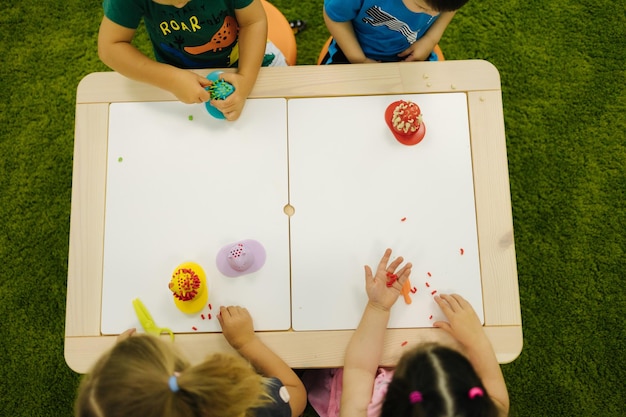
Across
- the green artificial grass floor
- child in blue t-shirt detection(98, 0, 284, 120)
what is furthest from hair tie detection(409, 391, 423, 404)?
the green artificial grass floor

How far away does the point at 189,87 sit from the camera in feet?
2.79

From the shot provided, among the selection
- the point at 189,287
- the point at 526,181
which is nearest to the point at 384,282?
the point at 189,287

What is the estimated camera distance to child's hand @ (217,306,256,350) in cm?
78

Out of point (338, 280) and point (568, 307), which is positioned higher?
point (338, 280)

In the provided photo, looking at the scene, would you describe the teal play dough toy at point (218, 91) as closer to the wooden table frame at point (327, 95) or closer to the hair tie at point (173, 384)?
the wooden table frame at point (327, 95)

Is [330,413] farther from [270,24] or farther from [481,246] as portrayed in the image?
[270,24]

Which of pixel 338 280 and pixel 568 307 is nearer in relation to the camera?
pixel 338 280

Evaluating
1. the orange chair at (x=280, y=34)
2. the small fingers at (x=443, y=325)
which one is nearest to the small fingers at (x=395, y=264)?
the small fingers at (x=443, y=325)

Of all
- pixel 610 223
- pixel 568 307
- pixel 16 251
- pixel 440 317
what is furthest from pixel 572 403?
pixel 16 251

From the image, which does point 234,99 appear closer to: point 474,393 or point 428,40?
point 428,40

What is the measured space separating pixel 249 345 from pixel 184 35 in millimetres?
572

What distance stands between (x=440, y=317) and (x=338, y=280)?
17 centimetres

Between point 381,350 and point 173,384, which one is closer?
point 173,384

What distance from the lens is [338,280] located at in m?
0.81
